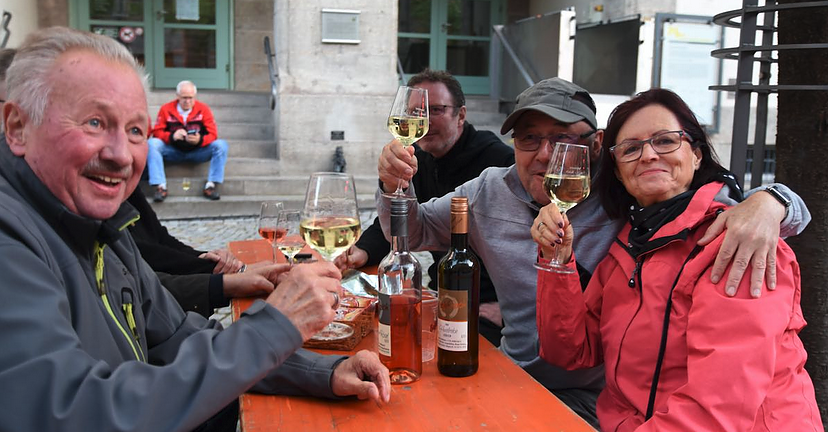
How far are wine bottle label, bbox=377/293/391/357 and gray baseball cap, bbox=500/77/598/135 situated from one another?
3.16 ft

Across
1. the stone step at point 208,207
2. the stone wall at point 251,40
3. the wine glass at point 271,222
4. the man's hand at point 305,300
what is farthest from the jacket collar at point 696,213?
the stone wall at point 251,40

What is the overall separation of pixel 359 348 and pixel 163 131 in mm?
8233

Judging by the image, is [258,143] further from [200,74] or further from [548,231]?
[548,231]

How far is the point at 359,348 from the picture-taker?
2221 mm

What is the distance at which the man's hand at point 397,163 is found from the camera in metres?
2.46

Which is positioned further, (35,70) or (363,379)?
(363,379)

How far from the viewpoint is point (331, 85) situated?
Result: 1034 cm

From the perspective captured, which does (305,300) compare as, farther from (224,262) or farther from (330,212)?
(224,262)

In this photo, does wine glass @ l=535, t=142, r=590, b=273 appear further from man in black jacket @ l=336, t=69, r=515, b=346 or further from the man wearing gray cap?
man in black jacket @ l=336, t=69, r=515, b=346

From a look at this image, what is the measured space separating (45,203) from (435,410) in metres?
1.03

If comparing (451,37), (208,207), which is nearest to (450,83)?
(208,207)

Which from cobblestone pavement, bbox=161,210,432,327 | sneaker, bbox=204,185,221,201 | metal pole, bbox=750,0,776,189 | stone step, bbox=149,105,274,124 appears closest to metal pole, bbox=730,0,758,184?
metal pole, bbox=750,0,776,189

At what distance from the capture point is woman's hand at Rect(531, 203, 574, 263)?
6.66 ft

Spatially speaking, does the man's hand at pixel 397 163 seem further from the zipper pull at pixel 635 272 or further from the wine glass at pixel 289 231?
the zipper pull at pixel 635 272
